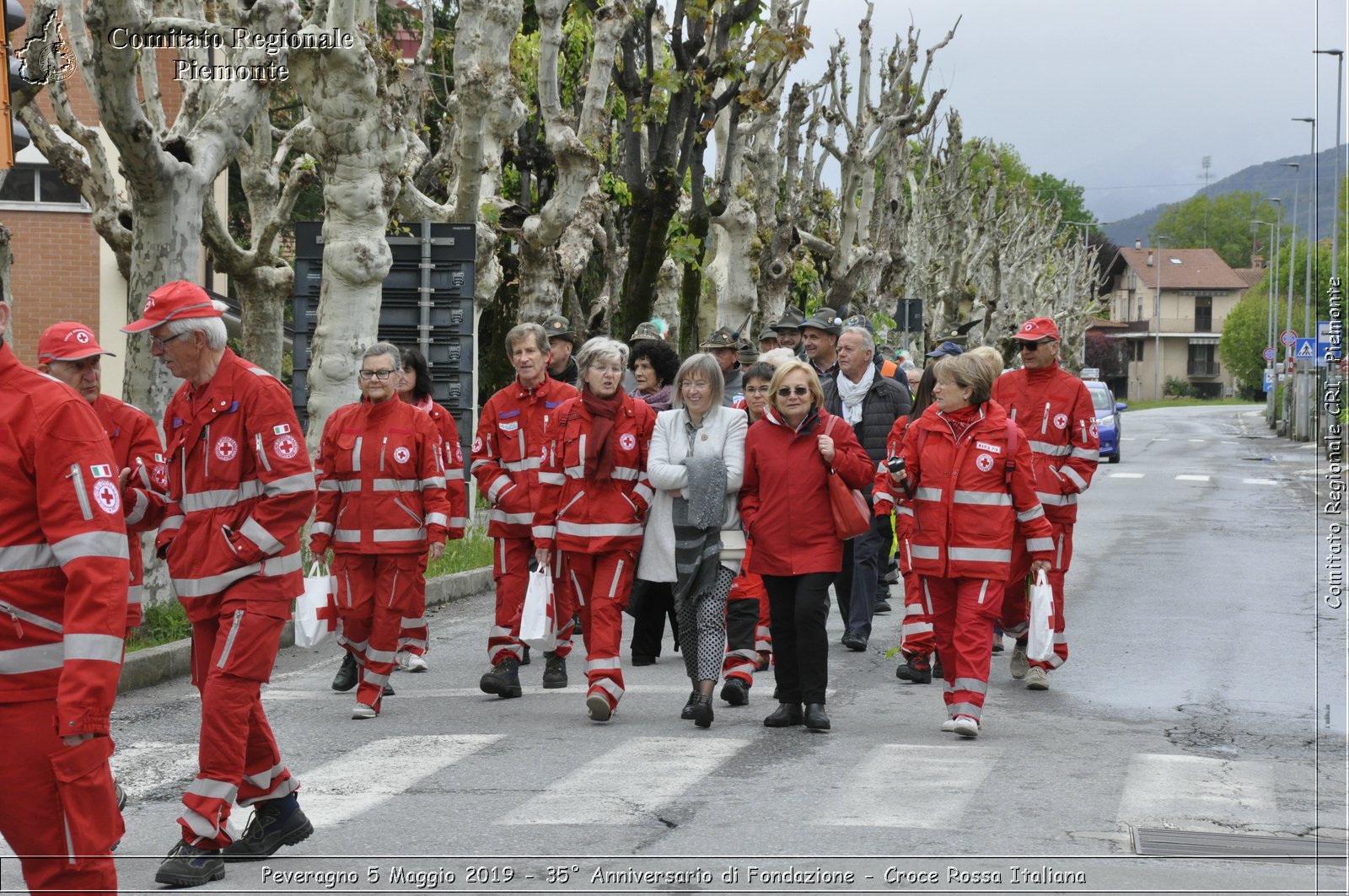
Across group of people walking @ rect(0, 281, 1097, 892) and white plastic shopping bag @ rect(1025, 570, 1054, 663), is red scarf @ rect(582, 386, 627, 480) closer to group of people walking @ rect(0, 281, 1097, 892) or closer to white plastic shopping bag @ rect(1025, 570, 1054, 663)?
group of people walking @ rect(0, 281, 1097, 892)

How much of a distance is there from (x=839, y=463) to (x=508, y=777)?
2.24m

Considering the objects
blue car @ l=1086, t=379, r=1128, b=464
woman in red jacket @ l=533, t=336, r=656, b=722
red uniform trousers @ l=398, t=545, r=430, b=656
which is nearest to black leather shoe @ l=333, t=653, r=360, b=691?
red uniform trousers @ l=398, t=545, r=430, b=656

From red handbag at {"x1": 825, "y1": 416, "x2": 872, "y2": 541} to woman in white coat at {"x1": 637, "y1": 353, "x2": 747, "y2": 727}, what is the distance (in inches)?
20.2

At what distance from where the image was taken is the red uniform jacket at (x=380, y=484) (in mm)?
9008

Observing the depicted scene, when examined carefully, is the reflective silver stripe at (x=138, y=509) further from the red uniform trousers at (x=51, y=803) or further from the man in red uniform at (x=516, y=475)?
the man in red uniform at (x=516, y=475)

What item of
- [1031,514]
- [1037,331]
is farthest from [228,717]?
[1037,331]

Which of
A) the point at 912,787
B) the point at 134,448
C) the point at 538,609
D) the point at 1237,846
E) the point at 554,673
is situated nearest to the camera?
the point at 1237,846

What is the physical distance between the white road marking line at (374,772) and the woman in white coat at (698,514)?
115cm

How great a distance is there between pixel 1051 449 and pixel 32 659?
7278 millimetres

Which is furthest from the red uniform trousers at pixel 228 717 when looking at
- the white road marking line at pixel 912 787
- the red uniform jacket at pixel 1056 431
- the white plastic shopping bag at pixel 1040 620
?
the red uniform jacket at pixel 1056 431

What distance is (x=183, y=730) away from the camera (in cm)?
859

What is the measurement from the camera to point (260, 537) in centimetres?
593

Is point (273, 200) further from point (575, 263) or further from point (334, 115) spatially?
point (334, 115)

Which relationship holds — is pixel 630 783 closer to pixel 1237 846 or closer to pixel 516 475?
pixel 1237 846
